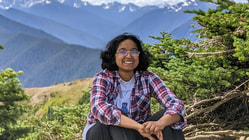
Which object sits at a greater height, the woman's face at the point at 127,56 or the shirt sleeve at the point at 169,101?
the woman's face at the point at 127,56

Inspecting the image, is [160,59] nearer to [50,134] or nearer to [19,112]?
[50,134]

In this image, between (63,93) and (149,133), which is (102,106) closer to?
(149,133)

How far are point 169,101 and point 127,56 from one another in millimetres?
560

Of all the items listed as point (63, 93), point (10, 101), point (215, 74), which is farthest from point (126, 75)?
point (63, 93)

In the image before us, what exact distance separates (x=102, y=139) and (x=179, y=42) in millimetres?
3119

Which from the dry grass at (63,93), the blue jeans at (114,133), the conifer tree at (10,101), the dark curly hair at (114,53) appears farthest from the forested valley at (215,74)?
the dry grass at (63,93)

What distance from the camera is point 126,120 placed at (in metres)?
2.39

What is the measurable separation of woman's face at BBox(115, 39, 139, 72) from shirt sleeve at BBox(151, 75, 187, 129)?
0.76ft

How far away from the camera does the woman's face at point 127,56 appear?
2.74 metres

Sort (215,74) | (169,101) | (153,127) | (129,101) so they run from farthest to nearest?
(215,74)
(129,101)
(169,101)
(153,127)

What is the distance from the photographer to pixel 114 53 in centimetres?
285

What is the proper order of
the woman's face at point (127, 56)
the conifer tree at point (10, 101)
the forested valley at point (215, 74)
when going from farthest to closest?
the conifer tree at point (10, 101) < the forested valley at point (215, 74) < the woman's face at point (127, 56)

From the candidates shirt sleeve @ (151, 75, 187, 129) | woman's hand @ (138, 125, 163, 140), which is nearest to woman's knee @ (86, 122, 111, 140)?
woman's hand @ (138, 125, 163, 140)

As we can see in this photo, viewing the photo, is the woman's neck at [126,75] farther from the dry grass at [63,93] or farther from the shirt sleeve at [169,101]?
the dry grass at [63,93]
